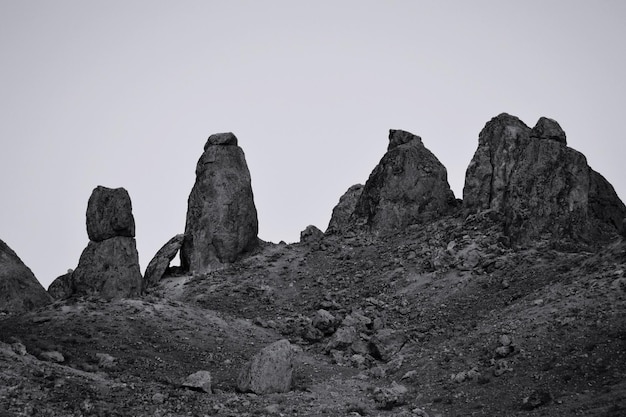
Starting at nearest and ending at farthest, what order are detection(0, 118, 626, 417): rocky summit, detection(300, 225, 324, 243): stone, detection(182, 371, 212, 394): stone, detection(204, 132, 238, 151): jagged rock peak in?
detection(0, 118, 626, 417): rocky summit
detection(182, 371, 212, 394): stone
detection(204, 132, 238, 151): jagged rock peak
detection(300, 225, 324, 243): stone

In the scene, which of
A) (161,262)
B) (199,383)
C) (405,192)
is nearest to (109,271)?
(199,383)

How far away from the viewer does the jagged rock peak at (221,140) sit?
55.2 meters

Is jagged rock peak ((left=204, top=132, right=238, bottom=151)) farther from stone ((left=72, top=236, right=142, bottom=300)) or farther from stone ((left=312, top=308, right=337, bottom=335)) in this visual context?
stone ((left=312, top=308, right=337, bottom=335))

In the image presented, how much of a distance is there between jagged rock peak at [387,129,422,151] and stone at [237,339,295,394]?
120 feet

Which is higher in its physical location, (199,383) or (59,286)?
(59,286)

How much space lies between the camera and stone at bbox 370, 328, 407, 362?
1214 inches

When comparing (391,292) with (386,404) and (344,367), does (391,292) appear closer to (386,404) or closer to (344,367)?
(344,367)

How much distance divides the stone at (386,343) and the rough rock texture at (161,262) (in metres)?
24.2

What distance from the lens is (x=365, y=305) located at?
38.4 meters

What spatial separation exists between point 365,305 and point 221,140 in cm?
2471

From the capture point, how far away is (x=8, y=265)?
41.5m

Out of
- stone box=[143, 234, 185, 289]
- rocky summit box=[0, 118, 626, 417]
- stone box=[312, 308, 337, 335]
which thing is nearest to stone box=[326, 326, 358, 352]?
rocky summit box=[0, 118, 626, 417]

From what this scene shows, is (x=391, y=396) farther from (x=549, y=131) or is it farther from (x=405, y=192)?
(x=405, y=192)

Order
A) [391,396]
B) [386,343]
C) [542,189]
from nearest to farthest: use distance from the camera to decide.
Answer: [391,396], [386,343], [542,189]
